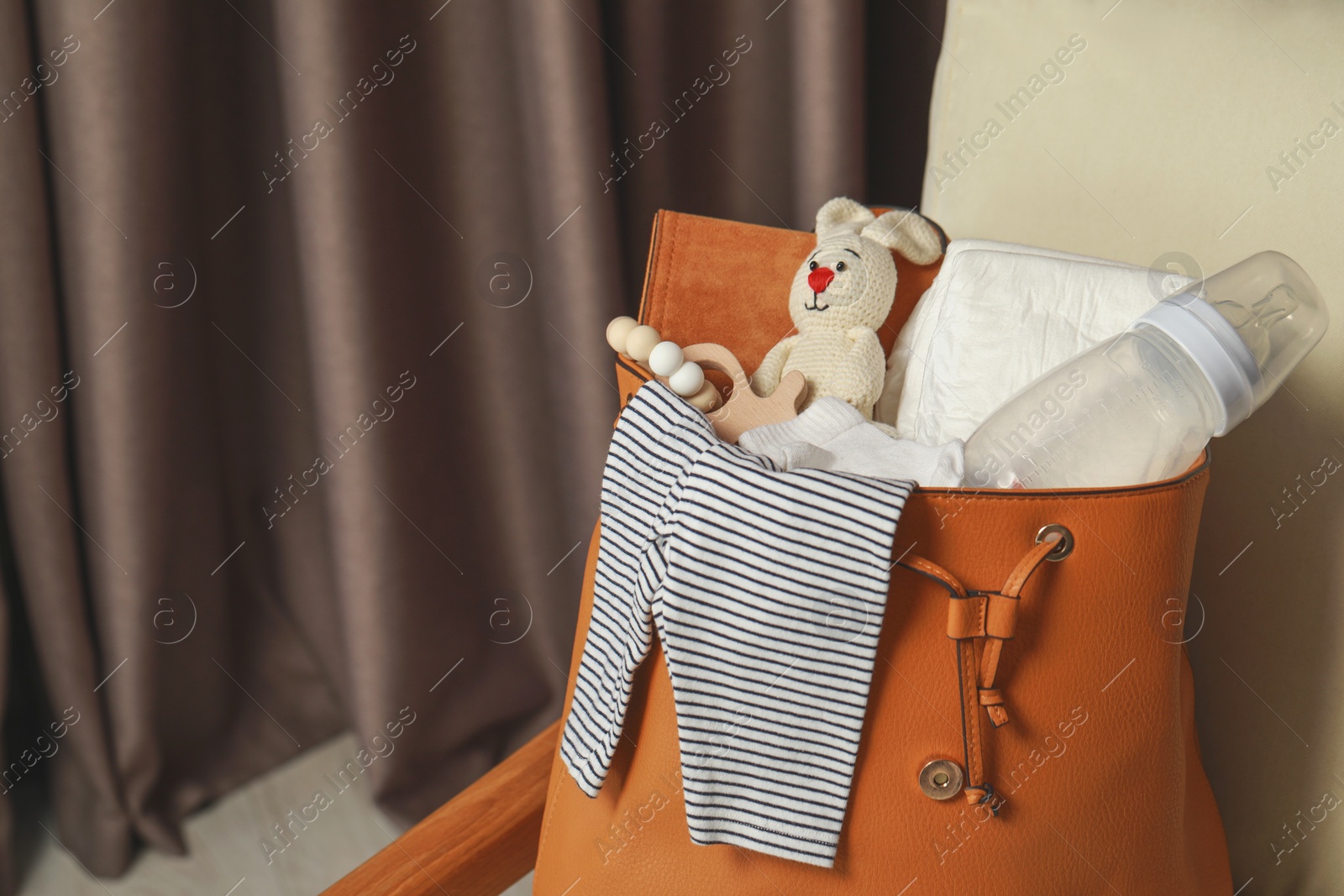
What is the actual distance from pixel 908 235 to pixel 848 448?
24 cm

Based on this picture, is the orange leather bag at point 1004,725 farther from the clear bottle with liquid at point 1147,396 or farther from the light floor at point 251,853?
the light floor at point 251,853

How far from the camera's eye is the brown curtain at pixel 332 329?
3.01 feet

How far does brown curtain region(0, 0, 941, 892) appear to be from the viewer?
36.2 inches

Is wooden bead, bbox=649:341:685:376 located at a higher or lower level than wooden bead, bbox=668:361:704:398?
higher

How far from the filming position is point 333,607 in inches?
46.1

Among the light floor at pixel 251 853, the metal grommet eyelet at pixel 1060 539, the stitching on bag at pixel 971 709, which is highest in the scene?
the metal grommet eyelet at pixel 1060 539

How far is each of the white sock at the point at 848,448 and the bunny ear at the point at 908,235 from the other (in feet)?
0.55

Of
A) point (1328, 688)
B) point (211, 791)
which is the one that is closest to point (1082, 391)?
point (1328, 688)

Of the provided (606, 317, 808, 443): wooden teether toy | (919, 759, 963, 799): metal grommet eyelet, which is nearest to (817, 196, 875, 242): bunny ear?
(606, 317, 808, 443): wooden teether toy

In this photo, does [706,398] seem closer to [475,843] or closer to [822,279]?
[822,279]

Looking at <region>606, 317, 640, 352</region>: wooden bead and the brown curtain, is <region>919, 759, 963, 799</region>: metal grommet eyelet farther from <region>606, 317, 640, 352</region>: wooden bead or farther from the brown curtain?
the brown curtain

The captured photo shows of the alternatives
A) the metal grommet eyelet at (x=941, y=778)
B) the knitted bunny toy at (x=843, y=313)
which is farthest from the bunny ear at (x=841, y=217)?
the metal grommet eyelet at (x=941, y=778)

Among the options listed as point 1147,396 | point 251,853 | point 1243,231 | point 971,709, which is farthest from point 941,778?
point 251,853

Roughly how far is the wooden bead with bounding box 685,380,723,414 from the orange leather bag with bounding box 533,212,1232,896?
0.63 feet
